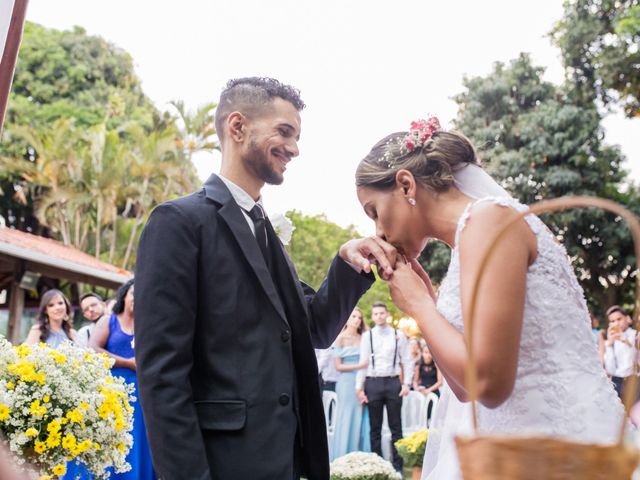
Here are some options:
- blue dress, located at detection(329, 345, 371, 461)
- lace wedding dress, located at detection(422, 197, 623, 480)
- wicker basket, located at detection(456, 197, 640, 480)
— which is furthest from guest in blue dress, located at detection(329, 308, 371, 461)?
wicker basket, located at detection(456, 197, 640, 480)

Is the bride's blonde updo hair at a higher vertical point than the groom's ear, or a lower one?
lower

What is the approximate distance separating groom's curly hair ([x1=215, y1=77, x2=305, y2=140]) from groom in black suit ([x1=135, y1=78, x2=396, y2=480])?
329mm

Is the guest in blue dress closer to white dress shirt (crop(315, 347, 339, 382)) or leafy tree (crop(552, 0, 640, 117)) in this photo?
white dress shirt (crop(315, 347, 339, 382))

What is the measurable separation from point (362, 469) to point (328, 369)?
4982 millimetres

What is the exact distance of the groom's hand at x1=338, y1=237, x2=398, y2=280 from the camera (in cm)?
256

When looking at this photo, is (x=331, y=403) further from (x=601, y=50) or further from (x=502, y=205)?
(x=601, y=50)

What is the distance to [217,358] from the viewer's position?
8.16 ft

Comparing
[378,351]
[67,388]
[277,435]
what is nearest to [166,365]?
[277,435]

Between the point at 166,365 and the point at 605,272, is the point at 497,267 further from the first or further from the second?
the point at 605,272

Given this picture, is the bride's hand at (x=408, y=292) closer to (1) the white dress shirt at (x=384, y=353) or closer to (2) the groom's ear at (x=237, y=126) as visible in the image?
(2) the groom's ear at (x=237, y=126)

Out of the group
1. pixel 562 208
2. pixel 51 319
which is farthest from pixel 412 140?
pixel 51 319

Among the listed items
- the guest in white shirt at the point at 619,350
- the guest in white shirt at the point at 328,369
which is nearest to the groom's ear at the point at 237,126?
the guest in white shirt at the point at 619,350

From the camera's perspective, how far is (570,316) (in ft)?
7.50

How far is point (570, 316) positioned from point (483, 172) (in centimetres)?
62
